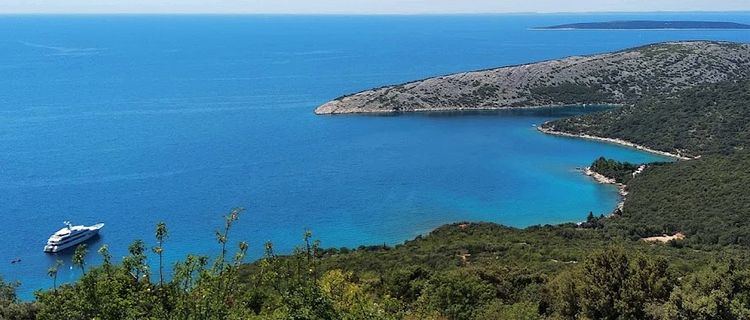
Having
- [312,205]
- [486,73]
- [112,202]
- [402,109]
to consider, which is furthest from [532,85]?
[112,202]

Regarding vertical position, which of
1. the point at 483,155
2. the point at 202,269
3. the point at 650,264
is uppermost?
the point at 202,269

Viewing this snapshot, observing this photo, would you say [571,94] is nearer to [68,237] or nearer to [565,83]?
[565,83]

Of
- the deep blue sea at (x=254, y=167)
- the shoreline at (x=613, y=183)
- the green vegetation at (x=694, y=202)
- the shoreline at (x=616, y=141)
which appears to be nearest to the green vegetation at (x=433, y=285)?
the green vegetation at (x=694, y=202)

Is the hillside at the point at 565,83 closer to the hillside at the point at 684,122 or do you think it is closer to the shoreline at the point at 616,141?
the hillside at the point at 684,122

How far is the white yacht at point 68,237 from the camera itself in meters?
34.5

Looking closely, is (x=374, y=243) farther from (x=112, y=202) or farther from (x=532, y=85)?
(x=532, y=85)

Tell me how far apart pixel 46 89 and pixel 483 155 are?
68.2 metres

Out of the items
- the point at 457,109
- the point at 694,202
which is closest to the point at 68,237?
the point at 694,202

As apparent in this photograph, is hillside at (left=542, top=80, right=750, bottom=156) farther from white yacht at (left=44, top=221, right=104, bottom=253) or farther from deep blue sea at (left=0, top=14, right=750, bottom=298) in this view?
white yacht at (left=44, top=221, right=104, bottom=253)

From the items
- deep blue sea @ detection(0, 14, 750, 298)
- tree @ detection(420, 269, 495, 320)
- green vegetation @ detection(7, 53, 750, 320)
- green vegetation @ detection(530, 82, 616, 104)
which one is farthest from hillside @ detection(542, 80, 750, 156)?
tree @ detection(420, 269, 495, 320)

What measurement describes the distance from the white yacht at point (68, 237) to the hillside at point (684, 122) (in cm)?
4719

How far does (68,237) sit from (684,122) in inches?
2112

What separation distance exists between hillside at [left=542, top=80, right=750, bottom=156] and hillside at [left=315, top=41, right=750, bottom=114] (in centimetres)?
1416

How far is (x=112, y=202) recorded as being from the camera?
43.5 meters
